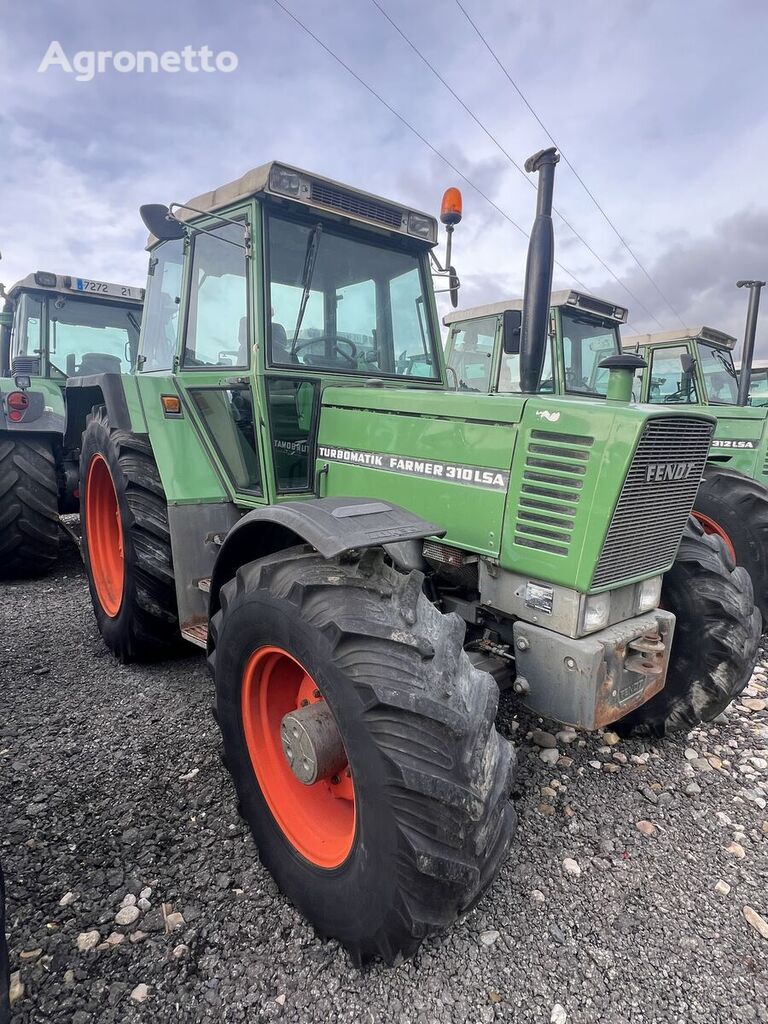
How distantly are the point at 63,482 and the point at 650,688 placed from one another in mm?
5226

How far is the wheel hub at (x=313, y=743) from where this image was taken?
1.77 m

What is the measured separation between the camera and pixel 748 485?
14.5ft

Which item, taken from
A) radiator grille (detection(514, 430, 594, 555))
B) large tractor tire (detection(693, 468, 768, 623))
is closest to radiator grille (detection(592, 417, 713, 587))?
radiator grille (detection(514, 430, 594, 555))

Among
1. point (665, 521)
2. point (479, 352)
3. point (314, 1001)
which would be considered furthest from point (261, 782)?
point (479, 352)

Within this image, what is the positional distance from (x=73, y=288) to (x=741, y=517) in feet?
21.3

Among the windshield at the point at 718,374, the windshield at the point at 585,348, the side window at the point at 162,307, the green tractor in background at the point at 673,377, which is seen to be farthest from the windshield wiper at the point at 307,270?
the windshield at the point at 718,374

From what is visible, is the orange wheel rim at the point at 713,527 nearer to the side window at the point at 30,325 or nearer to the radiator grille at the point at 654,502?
the radiator grille at the point at 654,502

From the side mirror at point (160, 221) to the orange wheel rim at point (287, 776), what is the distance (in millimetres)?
2032

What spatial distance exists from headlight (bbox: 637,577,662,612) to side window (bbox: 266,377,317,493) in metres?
1.57

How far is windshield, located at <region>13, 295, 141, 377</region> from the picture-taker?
6.21 m

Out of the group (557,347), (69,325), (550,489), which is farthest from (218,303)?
(69,325)

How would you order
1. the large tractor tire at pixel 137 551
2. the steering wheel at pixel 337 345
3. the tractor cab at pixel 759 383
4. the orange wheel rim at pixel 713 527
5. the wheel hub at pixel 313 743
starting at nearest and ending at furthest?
the wheel hub at pixel 313 743 → the steering wheel at pixel 337 345 → the large tractor tire at pixel 137 551 → the orange wheel rim at pixel 713 527 → the tractor cab at pixel 759 383

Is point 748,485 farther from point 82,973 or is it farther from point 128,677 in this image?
point 82,973

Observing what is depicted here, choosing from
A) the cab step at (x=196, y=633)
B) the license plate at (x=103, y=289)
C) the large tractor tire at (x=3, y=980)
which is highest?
the license plate at (x=103, y=289)
